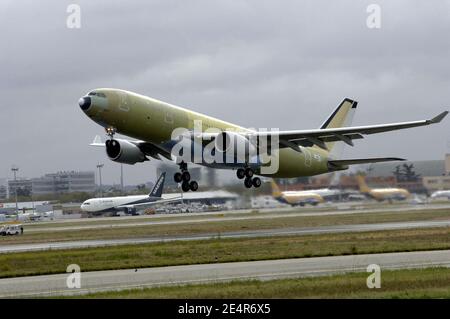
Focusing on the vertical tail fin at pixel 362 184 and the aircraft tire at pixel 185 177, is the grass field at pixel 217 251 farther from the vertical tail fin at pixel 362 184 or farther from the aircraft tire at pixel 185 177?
the vertical tail fin at pixel 362 184

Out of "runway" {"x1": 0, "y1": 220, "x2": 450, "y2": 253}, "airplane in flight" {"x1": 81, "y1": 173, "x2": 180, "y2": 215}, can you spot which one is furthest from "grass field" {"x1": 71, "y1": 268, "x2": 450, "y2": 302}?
"airplane in flight" {"x1": 81, "y1": 173, "x2": 180, "y2": 215}

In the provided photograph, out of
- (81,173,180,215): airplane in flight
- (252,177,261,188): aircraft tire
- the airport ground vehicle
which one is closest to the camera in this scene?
(252,177,261,188): aircraft tire

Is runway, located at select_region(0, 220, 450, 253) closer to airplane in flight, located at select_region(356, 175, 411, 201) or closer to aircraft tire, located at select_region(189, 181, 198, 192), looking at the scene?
aircraft tire, located at select_region(189, 181, 198, 192)

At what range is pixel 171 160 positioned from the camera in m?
55.1

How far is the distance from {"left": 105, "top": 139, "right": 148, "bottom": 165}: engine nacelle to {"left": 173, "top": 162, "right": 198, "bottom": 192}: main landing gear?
10.2 feet

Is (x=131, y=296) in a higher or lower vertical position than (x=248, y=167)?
lower

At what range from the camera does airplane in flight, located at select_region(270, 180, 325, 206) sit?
72719mm

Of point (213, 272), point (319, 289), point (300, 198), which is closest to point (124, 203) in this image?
point (300, 198)

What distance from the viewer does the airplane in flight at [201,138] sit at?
45125mm

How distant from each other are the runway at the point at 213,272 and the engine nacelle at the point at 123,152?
77.8 feet
